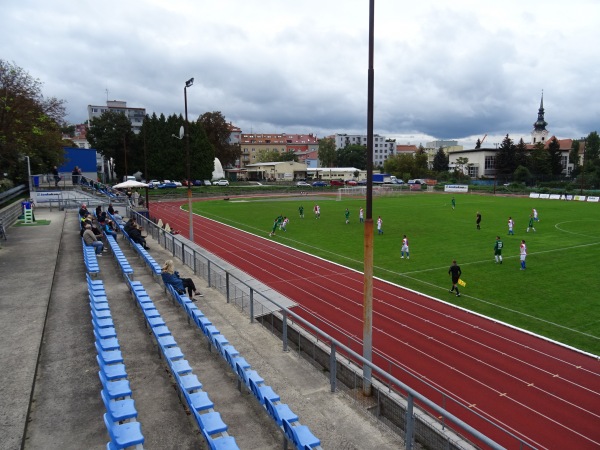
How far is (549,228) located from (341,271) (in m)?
22.7

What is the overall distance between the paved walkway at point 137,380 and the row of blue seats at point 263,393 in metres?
0.35

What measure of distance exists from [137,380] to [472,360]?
8.60 m

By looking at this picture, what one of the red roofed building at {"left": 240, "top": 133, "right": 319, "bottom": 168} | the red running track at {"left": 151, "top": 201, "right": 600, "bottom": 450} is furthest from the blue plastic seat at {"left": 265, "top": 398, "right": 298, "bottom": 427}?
the red roofed building at {"left": 240, "top": 133, "right": 319, "bottom": 168}

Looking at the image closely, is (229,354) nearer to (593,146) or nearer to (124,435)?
(124,435)

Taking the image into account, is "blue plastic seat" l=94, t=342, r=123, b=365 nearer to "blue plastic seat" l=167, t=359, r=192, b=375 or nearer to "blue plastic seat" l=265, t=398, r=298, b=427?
"blue plastic seat" l=167, t=359, r=192, b=375

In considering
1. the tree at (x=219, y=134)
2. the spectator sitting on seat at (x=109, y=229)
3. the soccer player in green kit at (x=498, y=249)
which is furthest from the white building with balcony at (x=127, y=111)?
the soccer player in green kit at (x=498, y=249)

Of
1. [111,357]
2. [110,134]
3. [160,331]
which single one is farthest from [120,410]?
[110,134]

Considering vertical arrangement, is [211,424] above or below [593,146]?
below

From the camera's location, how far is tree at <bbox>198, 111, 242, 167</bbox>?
93.1 m

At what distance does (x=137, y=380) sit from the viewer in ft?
25.3

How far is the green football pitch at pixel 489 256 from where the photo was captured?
50.2 feet

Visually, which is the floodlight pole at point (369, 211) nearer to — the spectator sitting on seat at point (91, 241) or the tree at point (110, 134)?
the spectator sitting on seat at point (91, 241)

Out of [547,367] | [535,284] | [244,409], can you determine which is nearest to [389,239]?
[535,284]

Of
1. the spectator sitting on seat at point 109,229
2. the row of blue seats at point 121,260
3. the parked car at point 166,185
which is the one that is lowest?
the row of blue seats at point 121,260
